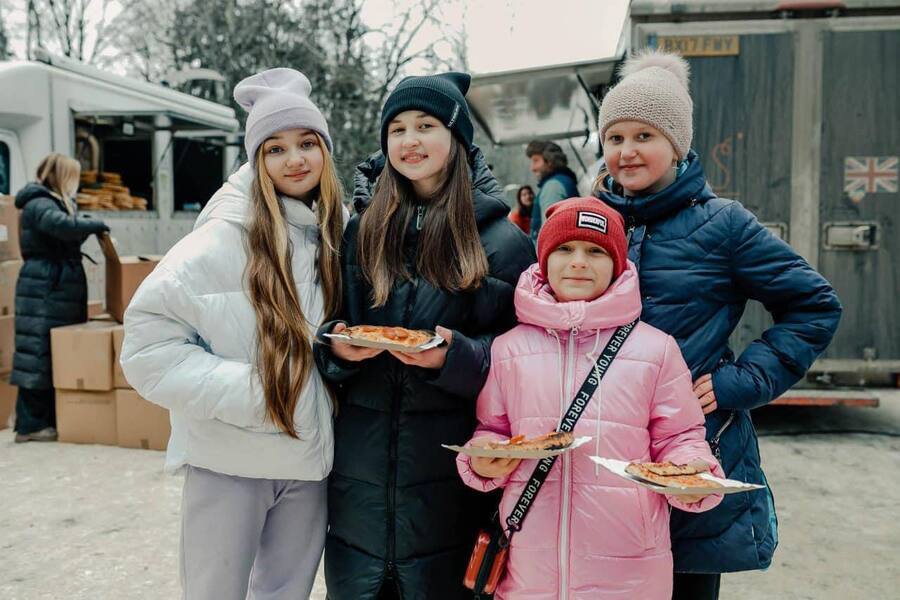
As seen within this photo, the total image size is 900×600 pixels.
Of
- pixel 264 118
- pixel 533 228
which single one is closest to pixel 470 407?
pixel 264 118

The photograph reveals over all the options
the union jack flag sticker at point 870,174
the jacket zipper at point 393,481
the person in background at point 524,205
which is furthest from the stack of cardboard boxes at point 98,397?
the person in background at point 524,205

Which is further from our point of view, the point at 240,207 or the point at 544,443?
the point at 240,207

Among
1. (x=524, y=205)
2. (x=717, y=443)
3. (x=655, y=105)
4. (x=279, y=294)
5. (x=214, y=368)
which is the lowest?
(x=717, y=443)

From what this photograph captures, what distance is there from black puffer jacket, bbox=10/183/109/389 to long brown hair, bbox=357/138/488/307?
14.6 ft

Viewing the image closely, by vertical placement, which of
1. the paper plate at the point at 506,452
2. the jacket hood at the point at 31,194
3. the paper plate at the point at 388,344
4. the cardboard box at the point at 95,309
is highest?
the jacket hood at the point at 31,194

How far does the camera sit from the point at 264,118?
Answer: 2.44 m

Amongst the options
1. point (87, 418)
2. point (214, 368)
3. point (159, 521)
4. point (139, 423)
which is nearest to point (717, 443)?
point (214, 368)

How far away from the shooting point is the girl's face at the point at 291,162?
246 centimetres

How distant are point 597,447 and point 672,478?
0.27 meters

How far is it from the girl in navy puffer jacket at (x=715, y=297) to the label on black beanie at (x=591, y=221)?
0.19 meters

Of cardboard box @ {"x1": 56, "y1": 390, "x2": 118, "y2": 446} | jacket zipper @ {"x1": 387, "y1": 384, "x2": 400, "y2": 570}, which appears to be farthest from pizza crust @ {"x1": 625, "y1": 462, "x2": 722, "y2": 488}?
cardboard box @ {"x1": 56, "y1": 390, "x2": 118, "y2": 446}

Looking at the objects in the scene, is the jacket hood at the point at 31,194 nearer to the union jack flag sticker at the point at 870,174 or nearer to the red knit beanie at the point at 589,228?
the red knit beanie at the point at 589,228

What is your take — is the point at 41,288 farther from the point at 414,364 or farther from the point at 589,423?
the point at 589,423

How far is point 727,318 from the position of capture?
2238 millimetres
